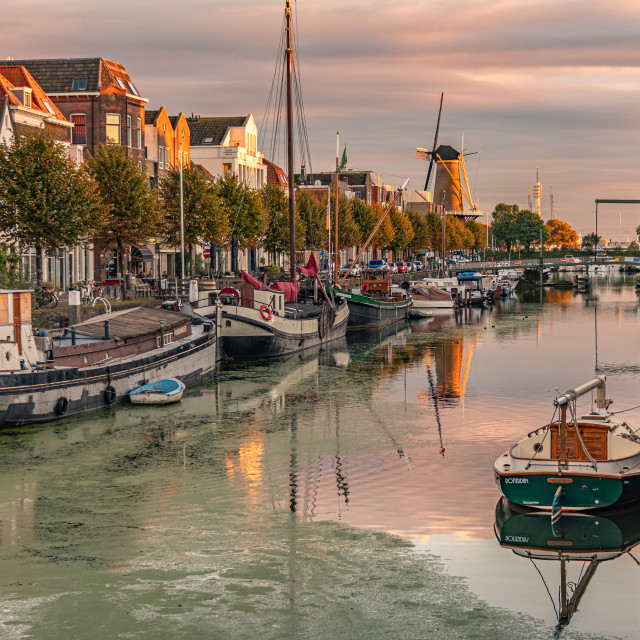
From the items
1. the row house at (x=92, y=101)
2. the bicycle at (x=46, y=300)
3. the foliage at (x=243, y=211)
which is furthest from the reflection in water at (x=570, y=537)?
the foliage at (x=243, y=211)

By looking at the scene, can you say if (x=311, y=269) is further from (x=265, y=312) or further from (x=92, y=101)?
(x=92, y=101)

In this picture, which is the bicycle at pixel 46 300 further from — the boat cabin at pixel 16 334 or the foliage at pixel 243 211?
the foliage at pixel 243 211

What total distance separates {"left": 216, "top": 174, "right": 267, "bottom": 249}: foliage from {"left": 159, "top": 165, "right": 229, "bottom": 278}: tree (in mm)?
8601

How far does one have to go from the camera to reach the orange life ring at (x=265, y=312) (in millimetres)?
58375

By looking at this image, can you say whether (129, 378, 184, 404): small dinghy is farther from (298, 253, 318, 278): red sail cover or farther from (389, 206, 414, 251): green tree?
(389, 206, 414, 251): green tree

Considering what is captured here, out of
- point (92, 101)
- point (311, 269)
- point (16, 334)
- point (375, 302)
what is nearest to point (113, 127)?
point (92, 101)

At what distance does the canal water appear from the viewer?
62.3 ft

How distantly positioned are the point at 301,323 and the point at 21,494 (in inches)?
1460

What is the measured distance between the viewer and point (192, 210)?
275ft

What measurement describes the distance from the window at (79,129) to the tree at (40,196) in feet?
81.4

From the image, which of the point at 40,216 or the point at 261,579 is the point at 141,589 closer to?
the point at 261,579

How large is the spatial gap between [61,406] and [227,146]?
86.1 metres

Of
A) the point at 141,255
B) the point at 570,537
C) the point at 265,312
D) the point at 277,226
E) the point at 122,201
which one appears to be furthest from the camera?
the point at 277,226

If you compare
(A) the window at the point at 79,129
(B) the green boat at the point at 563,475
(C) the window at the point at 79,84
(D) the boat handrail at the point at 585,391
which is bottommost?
(B) the green boat at the point at 563,475
